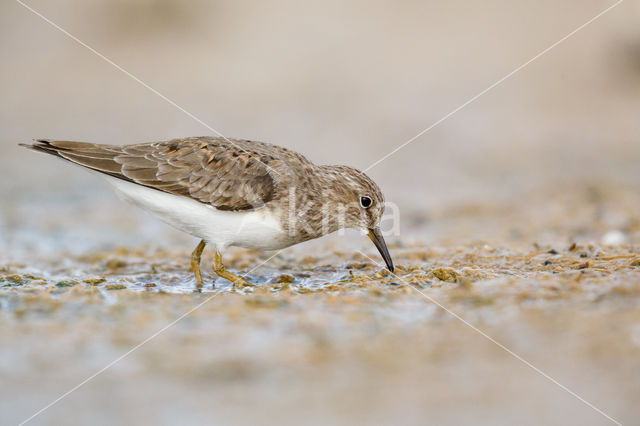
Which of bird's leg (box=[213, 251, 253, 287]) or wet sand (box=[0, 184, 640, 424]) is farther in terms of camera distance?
bird's leg (box=[213, 251, 253, 287])

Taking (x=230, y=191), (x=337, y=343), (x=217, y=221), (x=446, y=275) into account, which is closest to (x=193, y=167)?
(x=230, y=191)

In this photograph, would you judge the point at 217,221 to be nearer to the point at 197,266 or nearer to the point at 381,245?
the point at 197,266

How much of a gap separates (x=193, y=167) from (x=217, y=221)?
0.70 metres

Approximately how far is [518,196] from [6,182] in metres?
9.02

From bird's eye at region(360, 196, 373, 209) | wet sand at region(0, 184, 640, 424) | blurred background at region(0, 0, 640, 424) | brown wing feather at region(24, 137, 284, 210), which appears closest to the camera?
wet sand at region(0, 184, 640, 424)

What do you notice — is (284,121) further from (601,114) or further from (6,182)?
(601,114)

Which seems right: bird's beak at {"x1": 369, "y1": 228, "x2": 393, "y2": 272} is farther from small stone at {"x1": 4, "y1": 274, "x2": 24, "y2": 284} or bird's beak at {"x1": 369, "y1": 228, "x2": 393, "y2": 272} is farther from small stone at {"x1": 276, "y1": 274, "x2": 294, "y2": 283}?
small stone at {"x1": 4, "y1": 274, "x2": 24, "y2": 284}

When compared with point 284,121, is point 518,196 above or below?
below

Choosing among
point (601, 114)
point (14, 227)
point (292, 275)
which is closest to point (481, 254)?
point (292, 275)

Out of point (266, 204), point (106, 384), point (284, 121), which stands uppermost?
point (284, 121)

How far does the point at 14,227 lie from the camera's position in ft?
33.4

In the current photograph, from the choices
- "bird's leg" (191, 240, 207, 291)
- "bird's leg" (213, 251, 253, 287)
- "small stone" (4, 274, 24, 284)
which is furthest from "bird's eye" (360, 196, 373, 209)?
A: "small stone" (4, 274, 24, 284)

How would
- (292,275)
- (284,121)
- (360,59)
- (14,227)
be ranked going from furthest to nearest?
(360,59) → (284,121) → (14,227) → (292,275)

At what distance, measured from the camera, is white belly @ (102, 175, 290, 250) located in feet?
22.8
